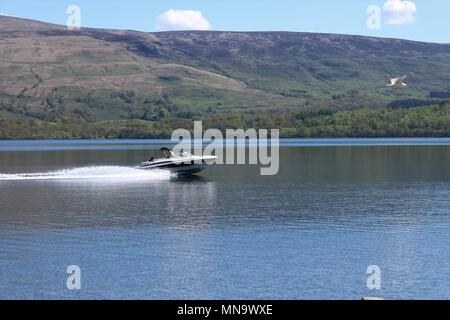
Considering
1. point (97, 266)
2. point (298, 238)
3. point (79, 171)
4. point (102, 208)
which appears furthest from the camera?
point (79, 171)

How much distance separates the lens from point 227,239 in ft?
151

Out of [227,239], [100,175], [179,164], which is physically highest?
[179,164]

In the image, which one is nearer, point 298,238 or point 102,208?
point 298,238

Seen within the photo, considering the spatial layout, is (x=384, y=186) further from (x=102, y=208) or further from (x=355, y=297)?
(x=355, y=297)

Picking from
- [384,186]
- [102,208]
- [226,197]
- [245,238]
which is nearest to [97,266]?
[245,238]

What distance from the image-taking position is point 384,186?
269ft

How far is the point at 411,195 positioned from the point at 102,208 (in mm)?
27695

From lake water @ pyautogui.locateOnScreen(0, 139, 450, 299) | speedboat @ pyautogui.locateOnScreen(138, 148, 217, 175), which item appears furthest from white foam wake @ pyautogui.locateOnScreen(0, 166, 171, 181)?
lake water @ pyautogui.locateOnScreen(0, 139, 450, 299)

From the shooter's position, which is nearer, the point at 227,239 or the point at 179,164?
the point at 227,239

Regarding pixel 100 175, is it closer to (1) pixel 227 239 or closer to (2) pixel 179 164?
(2) pixel 179 164

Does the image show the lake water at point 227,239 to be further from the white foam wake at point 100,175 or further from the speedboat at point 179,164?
the speedboat at point 179,164

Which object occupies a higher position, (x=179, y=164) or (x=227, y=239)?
(x=179, y=164)

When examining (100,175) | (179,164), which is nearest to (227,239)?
(179,164)
